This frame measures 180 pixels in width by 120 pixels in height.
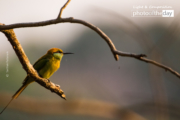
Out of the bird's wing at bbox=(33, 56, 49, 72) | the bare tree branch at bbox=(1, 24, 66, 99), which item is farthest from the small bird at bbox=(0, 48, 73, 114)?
the bare tree branch at bbox=(1, 24, 66, 99)

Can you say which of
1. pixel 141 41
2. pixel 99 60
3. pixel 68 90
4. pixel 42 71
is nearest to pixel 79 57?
pixel 99 60

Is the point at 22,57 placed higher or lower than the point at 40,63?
lower

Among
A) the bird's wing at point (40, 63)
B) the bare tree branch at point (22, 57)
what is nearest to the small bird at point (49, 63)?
the bird's wing at point (40, 63)

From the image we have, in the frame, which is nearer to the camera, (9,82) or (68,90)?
(68,90)

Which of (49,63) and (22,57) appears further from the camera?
(49,63)

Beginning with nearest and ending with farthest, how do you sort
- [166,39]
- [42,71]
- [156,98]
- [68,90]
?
[156,98] < [166,39] < [42,71] < [68,90]

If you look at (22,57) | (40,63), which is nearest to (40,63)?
(40,63)

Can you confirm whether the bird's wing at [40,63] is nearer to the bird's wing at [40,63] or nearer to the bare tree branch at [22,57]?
the bird's wing at [40,63]

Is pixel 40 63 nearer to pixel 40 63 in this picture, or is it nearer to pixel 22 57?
pixel 40 63

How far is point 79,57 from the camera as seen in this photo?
10.0 feet

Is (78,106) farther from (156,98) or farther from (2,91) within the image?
(156,98)

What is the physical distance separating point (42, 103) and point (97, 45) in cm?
122

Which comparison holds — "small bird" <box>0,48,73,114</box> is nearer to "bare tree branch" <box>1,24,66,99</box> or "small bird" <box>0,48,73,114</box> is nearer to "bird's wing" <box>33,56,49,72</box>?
"bird's wing" <box>33,56,49,72</box>

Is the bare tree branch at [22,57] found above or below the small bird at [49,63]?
below
